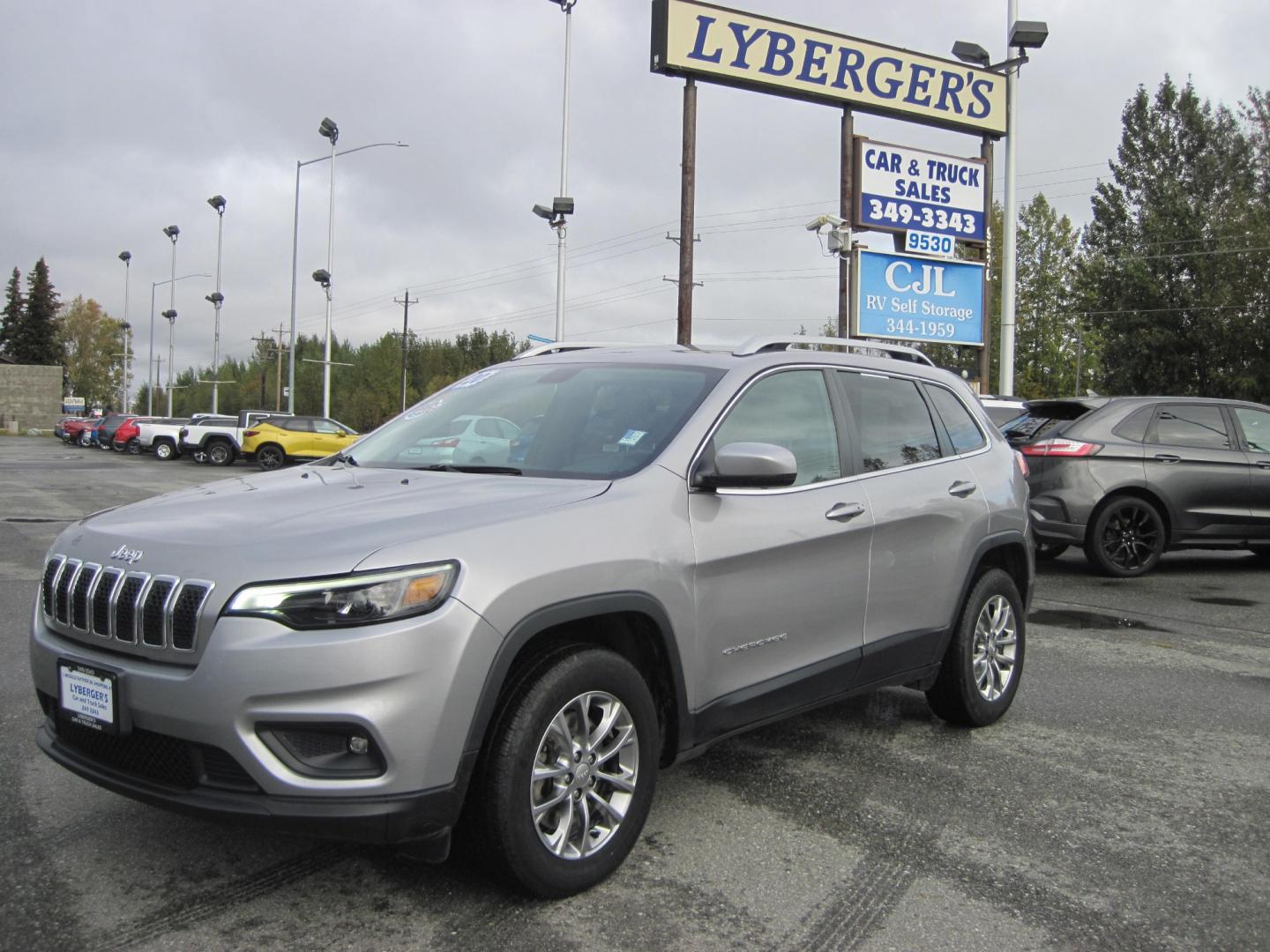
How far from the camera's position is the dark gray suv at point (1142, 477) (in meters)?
9.75

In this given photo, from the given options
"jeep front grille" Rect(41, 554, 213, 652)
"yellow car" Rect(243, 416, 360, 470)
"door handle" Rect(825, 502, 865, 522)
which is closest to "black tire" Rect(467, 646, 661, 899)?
"jeep front grille" Rect(41, 554, 213, 652)

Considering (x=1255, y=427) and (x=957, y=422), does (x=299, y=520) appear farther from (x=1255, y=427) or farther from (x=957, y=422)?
(x=1255, y=427)

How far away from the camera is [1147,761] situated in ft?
15.3

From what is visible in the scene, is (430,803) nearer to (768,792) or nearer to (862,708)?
(768,792)

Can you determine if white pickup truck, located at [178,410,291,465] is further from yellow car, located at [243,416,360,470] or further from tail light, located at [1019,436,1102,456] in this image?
tail light, located at [1019,436,1102,456]

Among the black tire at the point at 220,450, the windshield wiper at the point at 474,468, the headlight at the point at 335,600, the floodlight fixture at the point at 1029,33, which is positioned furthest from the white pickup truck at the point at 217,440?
the headlight at the point at 335,600

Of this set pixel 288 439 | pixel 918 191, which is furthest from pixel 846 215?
pixel 288 439

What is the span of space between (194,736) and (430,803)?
24.5 inches

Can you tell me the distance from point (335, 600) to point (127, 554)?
743mm

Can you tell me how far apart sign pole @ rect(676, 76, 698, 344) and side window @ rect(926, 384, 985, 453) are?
14948 millimetres

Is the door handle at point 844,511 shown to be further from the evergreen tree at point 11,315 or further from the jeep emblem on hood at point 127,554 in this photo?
the evergreen tree at point 11,315

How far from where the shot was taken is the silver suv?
276 cm

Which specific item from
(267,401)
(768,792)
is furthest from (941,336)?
(267,401)

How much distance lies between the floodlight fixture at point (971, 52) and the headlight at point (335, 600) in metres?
19.6
